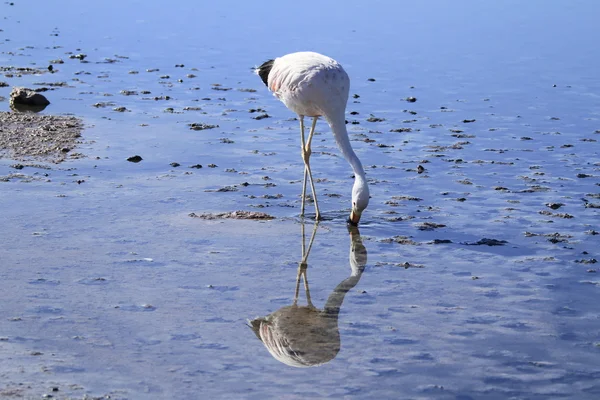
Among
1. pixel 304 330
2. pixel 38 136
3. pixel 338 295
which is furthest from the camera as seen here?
pixel 38 136

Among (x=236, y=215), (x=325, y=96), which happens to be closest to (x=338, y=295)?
(x=236, y=215)

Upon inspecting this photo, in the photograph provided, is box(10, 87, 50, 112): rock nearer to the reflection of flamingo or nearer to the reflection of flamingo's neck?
the reflection of flamingo

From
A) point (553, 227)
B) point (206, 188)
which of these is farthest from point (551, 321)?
point (206, 188)

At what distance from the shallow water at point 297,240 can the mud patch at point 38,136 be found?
317mm

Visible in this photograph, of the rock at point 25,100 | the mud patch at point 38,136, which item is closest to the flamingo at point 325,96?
the mud patch at point 38,136

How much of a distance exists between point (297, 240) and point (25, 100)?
6569 mm

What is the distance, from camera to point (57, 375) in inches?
249

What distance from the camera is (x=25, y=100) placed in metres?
14.3

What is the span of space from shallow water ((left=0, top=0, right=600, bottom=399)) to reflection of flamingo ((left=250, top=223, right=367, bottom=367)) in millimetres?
94

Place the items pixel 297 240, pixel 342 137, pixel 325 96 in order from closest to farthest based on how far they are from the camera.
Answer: pixel 297 240, pixel 325 96, pixel 342 137

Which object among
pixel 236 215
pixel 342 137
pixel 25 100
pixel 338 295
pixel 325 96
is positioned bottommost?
pixel 25 100

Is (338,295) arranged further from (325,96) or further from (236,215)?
(325,96)

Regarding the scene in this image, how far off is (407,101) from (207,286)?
27.4ft

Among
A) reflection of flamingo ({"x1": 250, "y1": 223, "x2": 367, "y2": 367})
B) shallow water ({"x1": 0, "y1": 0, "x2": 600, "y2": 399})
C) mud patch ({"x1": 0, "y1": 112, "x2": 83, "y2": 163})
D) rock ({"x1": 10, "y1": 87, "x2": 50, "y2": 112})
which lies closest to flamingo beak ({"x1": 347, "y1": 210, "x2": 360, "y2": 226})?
shallow water ({"x1": 0, "y1": 0, "x2": 600, "y2": 399})
